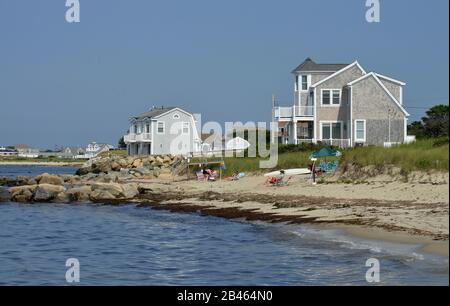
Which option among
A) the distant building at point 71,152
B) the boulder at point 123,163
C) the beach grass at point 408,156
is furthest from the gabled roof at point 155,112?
the distant building at point 71,152

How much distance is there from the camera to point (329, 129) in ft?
177

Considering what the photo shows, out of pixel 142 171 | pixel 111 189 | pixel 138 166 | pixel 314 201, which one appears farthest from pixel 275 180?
pixel 138 166

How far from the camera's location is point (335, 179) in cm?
3494

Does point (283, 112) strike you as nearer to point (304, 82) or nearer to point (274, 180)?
point (304, 82)

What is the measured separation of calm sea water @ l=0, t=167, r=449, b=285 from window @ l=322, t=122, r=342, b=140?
25.0 m

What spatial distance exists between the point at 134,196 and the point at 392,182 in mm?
17206

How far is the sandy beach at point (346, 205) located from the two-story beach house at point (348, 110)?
13.8 m

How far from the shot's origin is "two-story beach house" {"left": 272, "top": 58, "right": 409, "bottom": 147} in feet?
172

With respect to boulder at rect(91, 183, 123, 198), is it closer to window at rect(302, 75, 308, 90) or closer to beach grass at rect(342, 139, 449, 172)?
beach grass at rect(342, 139, 449, 172)

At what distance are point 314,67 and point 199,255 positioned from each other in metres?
38.6

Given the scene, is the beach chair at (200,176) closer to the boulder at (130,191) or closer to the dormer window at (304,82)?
the boulder at (130,191)

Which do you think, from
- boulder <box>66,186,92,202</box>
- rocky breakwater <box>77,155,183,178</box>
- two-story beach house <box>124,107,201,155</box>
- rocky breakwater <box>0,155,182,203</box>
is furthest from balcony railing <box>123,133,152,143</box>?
boulder <box>66,186,92,202</box>
